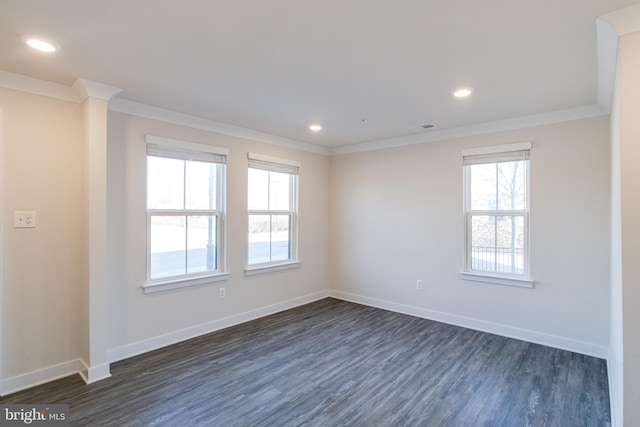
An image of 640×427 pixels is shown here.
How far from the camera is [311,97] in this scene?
3.08m

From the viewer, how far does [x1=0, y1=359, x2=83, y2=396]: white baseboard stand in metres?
2.56

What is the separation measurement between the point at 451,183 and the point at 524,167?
83 centimetres

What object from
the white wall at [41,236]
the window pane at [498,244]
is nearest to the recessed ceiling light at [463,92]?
the window pane at [498,244]

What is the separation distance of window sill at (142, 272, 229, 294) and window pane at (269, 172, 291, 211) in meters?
1.25

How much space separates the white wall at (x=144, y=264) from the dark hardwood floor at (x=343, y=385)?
0.90ft

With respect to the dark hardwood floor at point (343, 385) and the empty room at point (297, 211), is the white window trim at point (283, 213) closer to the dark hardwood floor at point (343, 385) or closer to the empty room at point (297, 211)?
the empty room at point (297, 211)

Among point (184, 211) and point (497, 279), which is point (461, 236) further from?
point (184, 211)

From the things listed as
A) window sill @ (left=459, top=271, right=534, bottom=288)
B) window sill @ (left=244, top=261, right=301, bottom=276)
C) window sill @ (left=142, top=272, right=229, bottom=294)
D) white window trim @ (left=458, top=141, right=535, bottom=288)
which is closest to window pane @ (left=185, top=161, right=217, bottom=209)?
window sill @ (left=142, top=272, right=229, bottom=294)

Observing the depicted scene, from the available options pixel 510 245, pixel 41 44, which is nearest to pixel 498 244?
pixel 510 245

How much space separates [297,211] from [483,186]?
2611mm

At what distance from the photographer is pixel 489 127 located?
391 cm

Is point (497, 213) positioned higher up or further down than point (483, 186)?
further down

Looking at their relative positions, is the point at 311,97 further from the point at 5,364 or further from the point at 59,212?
the point at 5,364

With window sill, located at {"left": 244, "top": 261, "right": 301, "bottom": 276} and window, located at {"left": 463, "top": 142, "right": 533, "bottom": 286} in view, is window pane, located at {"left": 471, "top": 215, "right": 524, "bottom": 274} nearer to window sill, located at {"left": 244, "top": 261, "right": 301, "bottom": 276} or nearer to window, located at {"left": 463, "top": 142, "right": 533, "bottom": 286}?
window, located at {"left": 463, "top": 142, "right": 533, "bottom": 286}
